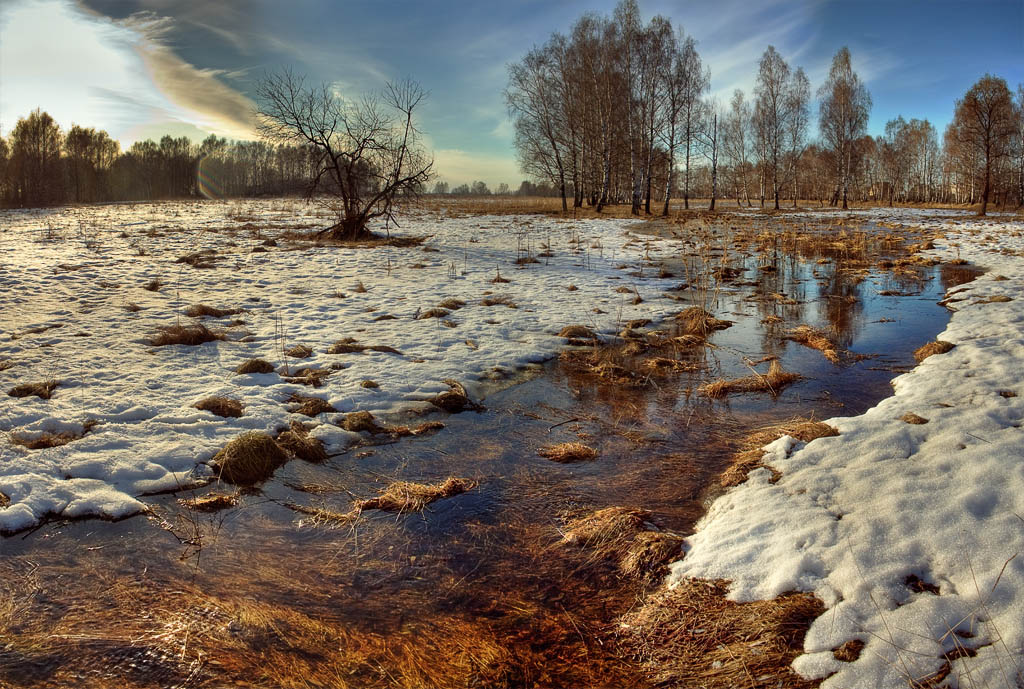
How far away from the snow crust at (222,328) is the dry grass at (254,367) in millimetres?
104

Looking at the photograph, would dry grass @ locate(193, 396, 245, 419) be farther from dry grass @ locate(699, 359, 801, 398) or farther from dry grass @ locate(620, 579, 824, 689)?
dry grass @ locate(699, 359, 801, 398)

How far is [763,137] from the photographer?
1487 inches

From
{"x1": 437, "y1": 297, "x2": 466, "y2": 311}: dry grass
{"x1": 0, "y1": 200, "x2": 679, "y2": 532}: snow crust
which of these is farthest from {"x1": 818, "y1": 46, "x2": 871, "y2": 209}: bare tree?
{"x1": 437, "y1": 297, "x2": 466, "y2": 311}: dry grass

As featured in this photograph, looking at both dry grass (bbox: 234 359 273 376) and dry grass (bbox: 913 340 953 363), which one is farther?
dry grass (bbox: 913 340 953 363)

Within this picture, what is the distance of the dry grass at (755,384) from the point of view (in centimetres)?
563

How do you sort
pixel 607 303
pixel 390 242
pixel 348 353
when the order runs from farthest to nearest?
pixel 390 242
pixel 607 303
pixel 348 353

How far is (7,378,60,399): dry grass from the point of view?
506 centimetres

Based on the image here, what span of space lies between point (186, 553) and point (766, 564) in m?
3.20

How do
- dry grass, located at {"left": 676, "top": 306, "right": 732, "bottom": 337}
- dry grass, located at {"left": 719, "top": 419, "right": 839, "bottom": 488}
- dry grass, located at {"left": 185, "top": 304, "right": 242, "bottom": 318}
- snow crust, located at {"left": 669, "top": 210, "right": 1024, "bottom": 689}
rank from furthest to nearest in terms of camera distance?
dry grass, located at {"left": 185, "top": 304, "right": 242, "bottom": 318}
dry grass, located at {"left": 676, "top": 306, "right": 732, "bottom": 337}
dry grass, located at {"left": 719, "top": 419, "right": 839, "bottom": 488}
snow crust, located at {"left": 669, "top": 210, "right": 1024, "bottom": 689}

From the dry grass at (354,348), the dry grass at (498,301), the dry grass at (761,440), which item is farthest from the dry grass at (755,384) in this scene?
the dry grass at (498,301)

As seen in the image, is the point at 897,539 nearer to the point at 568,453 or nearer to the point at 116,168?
the point at 568,453

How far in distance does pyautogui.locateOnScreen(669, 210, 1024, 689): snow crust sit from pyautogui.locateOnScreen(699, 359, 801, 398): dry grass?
1.04 m

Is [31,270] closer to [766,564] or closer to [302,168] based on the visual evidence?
[302,168]

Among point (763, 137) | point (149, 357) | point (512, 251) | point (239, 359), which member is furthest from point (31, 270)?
point (763, 137)
